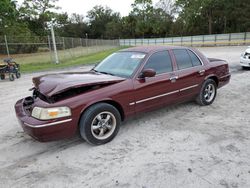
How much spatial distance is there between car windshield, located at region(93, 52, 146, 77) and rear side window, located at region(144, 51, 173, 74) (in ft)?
0.62

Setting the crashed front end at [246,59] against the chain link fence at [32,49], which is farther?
the chain link fence at [32,49]

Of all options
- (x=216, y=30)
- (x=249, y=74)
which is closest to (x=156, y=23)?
(x=216, y=30)

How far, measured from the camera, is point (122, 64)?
4613mm

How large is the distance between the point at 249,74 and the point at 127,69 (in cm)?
710

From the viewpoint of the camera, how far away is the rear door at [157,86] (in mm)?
4180

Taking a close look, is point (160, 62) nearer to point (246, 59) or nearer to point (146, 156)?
point (146, 156)

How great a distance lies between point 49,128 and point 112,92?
1.16 meters

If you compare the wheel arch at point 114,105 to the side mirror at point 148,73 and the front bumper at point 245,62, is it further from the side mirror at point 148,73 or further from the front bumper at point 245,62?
the front bumper at point 245,62

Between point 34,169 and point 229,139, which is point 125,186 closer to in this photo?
point 34,169

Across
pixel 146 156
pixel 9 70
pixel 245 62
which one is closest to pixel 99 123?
pixel 146 156

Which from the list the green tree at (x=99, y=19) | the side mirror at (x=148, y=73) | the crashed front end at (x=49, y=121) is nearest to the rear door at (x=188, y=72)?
the side mirror at (x=148, y=73)

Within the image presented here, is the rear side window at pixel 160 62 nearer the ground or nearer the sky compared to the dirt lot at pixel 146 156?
Answer: nearer the sky

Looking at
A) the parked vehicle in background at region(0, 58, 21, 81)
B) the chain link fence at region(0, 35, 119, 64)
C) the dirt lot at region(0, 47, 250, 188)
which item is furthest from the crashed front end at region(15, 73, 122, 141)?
the chain link fence at region(0, 35, 119, 64)

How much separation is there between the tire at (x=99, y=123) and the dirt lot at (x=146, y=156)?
15 cm
